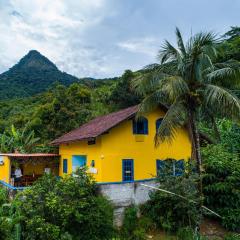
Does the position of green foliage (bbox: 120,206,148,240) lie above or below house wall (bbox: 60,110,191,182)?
below

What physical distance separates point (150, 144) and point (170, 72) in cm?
530

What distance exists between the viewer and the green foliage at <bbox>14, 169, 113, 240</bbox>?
11.7 metres

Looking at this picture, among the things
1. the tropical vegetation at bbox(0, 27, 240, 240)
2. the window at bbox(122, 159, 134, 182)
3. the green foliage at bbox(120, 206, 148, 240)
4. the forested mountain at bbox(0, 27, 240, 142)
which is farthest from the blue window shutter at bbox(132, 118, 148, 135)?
the green foliage at bbox(120, 206, 148, 240)

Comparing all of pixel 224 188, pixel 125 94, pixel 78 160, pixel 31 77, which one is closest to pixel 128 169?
pixel 78 160

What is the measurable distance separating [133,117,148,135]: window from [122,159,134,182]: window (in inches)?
69.4

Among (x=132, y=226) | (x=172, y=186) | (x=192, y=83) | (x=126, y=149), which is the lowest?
(x=132, y=226)

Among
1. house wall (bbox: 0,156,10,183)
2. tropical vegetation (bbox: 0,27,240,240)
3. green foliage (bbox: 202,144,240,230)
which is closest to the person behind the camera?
tropical vegetation (bbox: 0,27,240,240)

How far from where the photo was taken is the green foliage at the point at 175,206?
43.4 ft

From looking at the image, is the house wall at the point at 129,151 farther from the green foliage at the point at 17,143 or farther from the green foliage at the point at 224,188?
the green foliage at the point at 17,143

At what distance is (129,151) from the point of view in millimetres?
17641

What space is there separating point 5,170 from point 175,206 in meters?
13.4

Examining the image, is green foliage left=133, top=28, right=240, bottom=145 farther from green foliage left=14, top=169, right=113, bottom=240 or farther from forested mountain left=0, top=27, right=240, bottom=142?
green foliage left=14, top=169, right=113, bottom=240

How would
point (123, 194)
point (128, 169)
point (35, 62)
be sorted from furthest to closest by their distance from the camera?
point (35, 62), point (128, 169), point (123, 194)

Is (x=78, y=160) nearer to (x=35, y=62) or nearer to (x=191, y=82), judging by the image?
(x=191, y=82)
